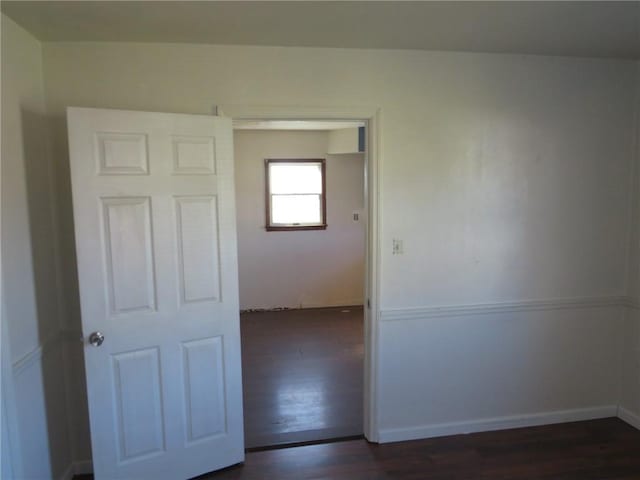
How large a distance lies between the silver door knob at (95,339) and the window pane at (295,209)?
383 cm

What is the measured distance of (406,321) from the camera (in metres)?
2.71

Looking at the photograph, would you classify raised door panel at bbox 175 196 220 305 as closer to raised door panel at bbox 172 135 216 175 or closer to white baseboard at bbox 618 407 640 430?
raised door panel at bbox 172 135 216 175

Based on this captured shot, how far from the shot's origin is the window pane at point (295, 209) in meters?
5.87

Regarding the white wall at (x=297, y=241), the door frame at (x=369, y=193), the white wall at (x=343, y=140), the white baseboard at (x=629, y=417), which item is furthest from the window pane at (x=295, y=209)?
the white baseboard at (x=629, y=417)

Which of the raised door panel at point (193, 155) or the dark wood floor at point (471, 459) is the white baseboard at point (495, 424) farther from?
the raised door panel at point (193, 155)

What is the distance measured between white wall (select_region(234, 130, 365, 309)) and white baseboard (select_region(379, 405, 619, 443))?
332 centimetres

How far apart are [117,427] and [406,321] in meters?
1.73

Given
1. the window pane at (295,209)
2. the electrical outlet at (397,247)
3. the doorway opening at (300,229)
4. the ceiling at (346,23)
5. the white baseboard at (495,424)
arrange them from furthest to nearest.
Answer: the window pane at (295,209) → the doorway opening at (300,229) → the white baseboard at (495,424) → the electrical outlet at (397,247) → the ceiling at (346,23)

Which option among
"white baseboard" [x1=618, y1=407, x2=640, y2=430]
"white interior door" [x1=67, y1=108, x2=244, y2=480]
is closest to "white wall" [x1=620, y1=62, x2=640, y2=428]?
"white baseboard" [x1=618, y1=407, x2=640, y2=430]

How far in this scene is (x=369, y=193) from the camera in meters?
2.62

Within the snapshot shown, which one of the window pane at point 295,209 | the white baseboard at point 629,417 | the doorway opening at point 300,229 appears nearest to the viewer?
the white baseboard at point 629,417

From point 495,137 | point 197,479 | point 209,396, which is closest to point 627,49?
point 495,137

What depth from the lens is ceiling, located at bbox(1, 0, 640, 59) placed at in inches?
73.9

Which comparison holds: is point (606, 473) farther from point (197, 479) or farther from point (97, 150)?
point (97, 150)
